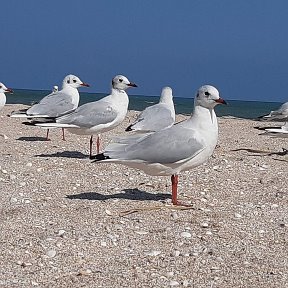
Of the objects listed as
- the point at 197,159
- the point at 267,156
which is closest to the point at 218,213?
the point at 197,159

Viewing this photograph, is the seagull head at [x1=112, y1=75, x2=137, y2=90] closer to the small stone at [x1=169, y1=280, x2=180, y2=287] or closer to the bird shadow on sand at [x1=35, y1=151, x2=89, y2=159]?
the bird shadow on sand at [x1=35, y1=151, x2=89, y2=159]

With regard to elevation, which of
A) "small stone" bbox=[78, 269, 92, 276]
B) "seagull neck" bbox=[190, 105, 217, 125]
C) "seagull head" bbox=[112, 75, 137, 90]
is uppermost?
"seagull neck" bbox=[190, 105, 217, 125]

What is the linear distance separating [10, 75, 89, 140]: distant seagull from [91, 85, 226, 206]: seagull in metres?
4.93

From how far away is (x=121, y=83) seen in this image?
963cm

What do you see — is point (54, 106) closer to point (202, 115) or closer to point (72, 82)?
point (72, 82)

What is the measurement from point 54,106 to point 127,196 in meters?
5.12

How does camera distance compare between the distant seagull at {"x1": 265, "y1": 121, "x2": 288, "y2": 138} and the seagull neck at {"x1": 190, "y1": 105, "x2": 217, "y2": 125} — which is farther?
the distant seagull at {"x1": 265, "y1": 121, "x2": 288, "y2": 138}

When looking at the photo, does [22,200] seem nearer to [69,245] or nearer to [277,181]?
[69,245]

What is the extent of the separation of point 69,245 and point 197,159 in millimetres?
1621

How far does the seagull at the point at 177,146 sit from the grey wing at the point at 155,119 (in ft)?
10.0

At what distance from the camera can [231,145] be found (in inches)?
433

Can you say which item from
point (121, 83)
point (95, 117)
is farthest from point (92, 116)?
point (121, 83)

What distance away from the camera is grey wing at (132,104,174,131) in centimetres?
926

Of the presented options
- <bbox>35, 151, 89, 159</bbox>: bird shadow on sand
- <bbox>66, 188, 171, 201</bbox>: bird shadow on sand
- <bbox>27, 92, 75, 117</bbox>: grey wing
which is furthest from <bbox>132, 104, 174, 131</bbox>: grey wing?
<bbox>66, 188, 171, 201</bbox>: bird shadow on sand
